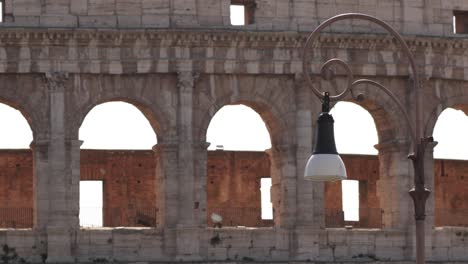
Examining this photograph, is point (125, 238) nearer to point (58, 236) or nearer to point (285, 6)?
point (58, 236)

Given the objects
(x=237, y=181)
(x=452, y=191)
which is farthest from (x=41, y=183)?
(x=452, y=191)

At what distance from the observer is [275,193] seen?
42438 mm

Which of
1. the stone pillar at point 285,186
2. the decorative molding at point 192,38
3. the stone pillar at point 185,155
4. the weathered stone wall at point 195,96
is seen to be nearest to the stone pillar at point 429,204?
the weathered stone wall at point 195,96

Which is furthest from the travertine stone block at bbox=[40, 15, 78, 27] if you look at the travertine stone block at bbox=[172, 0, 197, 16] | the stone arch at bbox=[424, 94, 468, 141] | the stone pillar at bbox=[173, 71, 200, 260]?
the stone arch at bbox=[424, 94, 468, 141]

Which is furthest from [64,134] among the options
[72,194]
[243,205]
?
[243,205]

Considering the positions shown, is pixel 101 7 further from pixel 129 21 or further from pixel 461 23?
pixel 461 23

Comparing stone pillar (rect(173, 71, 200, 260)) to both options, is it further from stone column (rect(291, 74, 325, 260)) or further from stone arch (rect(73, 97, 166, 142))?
stone column (rect(291, 74, 325, 260))

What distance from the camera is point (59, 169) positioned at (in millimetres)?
40781

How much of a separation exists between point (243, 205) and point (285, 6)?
7.47 meters

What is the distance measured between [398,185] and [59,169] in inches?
330

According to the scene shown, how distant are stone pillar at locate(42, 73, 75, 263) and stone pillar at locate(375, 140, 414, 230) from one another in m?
7.82

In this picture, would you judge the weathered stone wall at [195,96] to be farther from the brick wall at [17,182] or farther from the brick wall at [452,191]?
the brick wall at [17,182]

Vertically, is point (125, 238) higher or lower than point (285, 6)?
lower

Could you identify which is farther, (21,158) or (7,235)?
(21,158)
